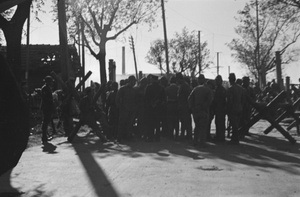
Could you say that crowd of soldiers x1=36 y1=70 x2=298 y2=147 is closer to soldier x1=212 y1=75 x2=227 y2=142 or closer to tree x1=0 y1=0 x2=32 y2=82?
soldier x1=212 y1=75 x2=227 y2=142

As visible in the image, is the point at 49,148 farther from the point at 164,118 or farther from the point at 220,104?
the point at 220,104

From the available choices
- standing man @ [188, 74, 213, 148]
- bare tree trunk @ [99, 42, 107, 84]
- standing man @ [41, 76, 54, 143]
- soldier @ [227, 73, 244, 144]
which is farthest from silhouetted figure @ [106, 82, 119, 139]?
bare tree trunk @ [99, 42, 107, 84]

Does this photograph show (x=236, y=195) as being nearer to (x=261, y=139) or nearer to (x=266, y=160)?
(x=266, y=160)

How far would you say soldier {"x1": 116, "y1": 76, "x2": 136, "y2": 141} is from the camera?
42.9 feet

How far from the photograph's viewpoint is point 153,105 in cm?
1282

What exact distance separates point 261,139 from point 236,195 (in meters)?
7.91

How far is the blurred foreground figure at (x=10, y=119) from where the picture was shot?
15.5 feet

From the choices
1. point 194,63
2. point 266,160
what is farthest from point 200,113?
point 194,63

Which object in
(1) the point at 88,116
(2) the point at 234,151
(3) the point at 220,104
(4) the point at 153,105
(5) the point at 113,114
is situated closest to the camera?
(2) the point at 234,151

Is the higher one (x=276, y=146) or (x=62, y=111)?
(x=62, y=111)

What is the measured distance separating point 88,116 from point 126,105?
44.8 inches

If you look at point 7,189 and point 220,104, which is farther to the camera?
point 220,104

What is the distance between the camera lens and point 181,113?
1299 cm

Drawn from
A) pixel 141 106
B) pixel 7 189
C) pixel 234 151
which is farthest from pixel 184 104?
pixel 7 189
